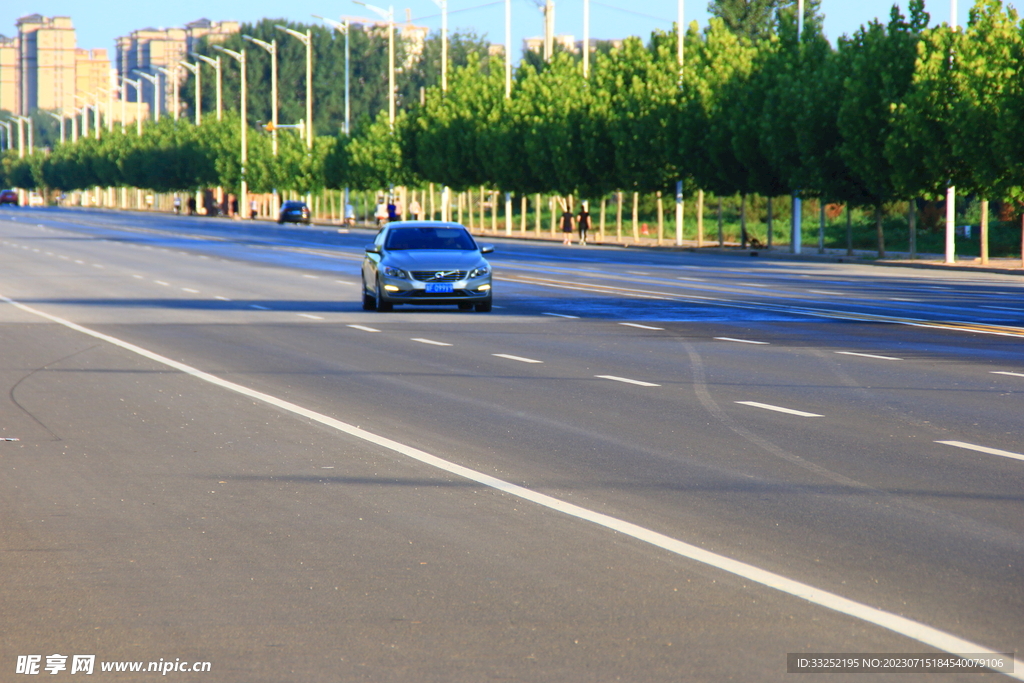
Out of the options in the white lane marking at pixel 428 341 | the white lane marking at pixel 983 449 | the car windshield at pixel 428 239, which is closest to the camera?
the white lane marking at pixel 983 449

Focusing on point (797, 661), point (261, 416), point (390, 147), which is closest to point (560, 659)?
point (797, 661)

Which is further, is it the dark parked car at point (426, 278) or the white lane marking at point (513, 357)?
the dark parked car at point (426, 278)

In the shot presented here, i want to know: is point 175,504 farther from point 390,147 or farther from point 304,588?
point 390,147

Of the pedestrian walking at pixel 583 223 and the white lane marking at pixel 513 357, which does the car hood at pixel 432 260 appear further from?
the pedestrian walking at pixel 583 223

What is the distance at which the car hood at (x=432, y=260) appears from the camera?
24891mm

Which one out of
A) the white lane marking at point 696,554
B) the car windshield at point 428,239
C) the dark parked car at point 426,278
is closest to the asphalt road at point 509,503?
the white lane marking at point 696,554

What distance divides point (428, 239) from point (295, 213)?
237 ft

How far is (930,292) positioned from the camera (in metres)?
30.7

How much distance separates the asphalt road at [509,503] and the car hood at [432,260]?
4.88 meters

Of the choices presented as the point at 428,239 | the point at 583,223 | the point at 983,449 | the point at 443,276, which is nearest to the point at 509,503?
the point at 983,449

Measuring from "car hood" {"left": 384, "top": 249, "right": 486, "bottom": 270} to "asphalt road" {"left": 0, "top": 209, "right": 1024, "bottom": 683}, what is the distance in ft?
16.0

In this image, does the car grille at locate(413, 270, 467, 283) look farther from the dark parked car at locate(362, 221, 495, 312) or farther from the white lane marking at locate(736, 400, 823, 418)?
the white lane marking at locate(736, 400, 823, 418)

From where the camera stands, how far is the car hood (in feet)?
81.7

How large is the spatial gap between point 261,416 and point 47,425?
158cm
